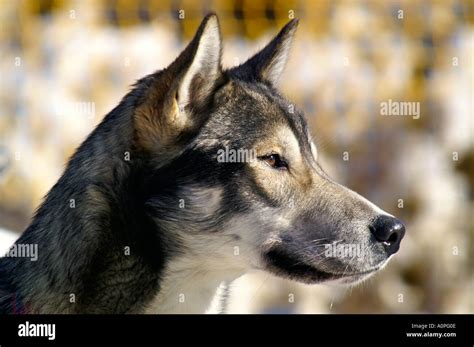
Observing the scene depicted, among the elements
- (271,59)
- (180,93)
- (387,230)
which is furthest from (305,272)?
A: (271,59)

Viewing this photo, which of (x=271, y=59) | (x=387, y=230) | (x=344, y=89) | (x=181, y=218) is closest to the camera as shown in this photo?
(x=387, y=230)

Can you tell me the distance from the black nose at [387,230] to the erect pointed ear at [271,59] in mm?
1122

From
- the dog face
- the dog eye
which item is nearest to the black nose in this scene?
the dog face

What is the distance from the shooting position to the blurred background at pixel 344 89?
331 inches

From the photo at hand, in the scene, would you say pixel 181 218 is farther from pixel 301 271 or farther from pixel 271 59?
pixel 271 59

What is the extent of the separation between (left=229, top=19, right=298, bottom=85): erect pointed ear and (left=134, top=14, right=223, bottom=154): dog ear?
0.57 metres

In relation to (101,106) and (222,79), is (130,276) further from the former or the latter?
(101,106)

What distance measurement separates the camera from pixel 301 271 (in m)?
3.88

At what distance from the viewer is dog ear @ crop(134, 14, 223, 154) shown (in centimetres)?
378

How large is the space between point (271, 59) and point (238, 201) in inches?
41.4

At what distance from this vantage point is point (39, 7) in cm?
916

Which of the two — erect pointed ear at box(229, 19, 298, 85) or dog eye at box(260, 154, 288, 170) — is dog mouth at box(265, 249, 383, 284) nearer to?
dog eye at box(260, 154, 288, 170)

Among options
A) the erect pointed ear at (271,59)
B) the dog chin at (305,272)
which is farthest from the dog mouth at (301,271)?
the erect pointed ear at (271,59)
